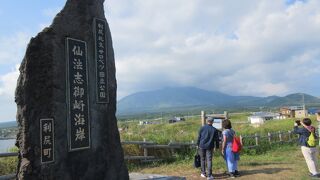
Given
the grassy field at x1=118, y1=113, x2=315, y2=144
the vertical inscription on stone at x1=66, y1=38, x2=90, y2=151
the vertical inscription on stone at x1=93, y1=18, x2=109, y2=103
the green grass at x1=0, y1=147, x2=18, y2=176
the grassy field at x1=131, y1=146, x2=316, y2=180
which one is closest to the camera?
the vertical inscription on stone at x1=66, y1=38, x2=90, y2=151

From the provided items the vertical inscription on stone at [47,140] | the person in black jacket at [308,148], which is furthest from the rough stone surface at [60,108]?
the person in black jacket at [308,148]

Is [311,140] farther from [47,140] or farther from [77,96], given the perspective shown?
[47,140]

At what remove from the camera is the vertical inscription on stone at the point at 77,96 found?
6.21 m

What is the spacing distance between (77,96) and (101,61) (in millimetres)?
913

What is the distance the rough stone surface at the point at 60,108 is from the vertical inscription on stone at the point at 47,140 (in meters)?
0.06

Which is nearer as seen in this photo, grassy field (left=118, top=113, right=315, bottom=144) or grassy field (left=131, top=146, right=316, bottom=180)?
grassy field (left=131, top=146, right=316, bottom=180)

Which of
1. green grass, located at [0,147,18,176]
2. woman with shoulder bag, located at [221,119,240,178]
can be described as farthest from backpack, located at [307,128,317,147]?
green grass, located at [0,147,18,176]

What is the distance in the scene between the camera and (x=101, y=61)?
22.9ft

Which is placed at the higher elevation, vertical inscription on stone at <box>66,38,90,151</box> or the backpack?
vertical inscription on stone at <box>66,38,90,151</box>

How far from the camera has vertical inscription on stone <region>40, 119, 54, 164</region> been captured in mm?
5680

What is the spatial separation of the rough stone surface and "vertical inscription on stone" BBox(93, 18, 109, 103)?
0.10 meters

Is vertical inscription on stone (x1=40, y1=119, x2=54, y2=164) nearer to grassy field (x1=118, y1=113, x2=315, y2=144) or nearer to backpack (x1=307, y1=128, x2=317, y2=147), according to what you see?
backpack (x1=307, y1=128, x2=317, y2=147)

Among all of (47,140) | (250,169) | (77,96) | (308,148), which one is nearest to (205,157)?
(250,169)

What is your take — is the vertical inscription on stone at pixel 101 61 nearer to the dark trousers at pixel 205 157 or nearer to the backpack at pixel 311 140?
the dark trousers at pixel 205 157
